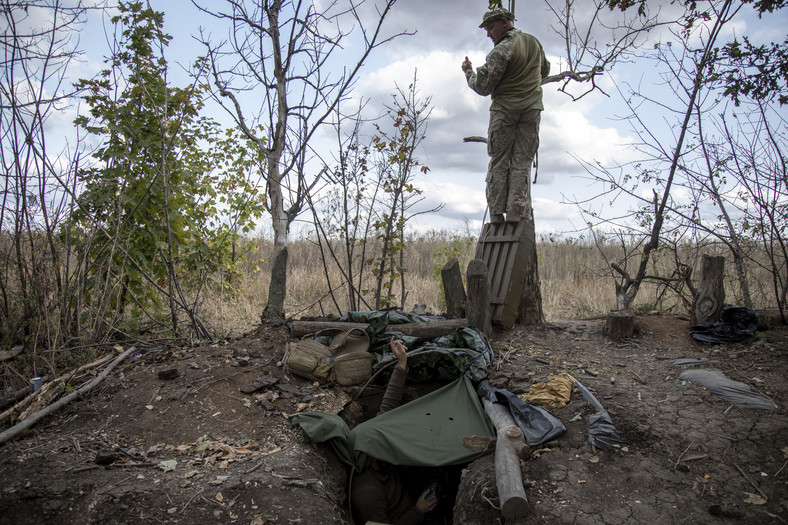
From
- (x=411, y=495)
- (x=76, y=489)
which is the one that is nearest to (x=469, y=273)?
(x=411, y=495)

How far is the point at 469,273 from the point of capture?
4.88 meters

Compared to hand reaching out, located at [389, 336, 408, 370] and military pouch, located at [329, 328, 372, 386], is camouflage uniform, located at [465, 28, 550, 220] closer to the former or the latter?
hand reaching out, located at [389, 336, 408, 370]

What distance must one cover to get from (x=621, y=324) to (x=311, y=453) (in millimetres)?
3459

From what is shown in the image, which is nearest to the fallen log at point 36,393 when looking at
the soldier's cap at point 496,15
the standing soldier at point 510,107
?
the standing soldier at point 510,107

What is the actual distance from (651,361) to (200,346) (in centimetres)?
429

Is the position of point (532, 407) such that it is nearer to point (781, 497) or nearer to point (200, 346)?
point (781, 497)

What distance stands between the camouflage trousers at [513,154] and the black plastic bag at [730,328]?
6.91ft

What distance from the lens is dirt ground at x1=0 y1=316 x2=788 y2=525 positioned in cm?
249

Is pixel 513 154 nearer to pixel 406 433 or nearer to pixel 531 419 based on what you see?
pixel 531 419

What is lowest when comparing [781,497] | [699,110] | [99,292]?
[781,497]

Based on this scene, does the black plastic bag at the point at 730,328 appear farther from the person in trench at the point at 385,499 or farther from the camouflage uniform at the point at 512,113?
the person in trench at the point at 385,499

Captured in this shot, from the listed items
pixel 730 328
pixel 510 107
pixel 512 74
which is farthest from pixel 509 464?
pixel 512 74

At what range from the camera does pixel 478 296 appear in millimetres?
4852

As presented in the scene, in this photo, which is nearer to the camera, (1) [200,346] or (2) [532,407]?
(2) [532,407]
